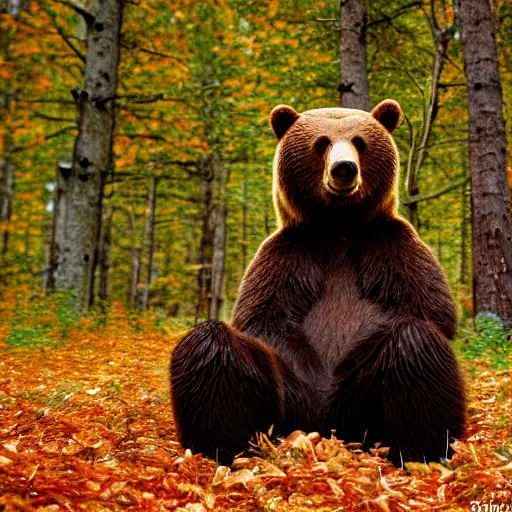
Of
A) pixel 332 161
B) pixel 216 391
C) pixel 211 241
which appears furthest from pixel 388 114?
pixel 211 241

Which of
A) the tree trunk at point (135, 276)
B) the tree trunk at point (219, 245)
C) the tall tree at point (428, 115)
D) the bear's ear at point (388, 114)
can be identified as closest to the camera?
the bear's ear at point (388, 114)

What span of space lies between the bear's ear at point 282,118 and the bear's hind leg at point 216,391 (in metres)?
1.36

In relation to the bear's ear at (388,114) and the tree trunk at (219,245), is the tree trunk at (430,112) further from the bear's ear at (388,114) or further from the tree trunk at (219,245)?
the tree trunk at (219,245)

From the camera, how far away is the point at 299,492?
76.2 inches

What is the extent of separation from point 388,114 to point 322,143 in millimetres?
537

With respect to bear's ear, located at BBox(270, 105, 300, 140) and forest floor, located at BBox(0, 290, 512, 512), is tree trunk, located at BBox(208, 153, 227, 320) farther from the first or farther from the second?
bear's ear, located at BBox(270, 105, 300, 140)

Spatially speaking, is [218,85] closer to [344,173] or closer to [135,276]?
[344,173]

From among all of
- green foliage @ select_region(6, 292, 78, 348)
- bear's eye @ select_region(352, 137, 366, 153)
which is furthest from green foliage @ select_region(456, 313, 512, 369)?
green foliage @ select_region(6, 292, 78, 348)

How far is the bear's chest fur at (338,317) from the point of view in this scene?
2.74m

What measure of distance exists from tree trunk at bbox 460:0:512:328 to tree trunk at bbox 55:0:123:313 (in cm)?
516

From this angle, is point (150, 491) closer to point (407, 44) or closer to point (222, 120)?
point (222, 120)

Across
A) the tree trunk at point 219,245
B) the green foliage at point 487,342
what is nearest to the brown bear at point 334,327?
the green foliage at point 487,342

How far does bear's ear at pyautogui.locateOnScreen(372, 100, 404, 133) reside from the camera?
10.2 feet

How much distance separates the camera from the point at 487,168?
6.03 m
